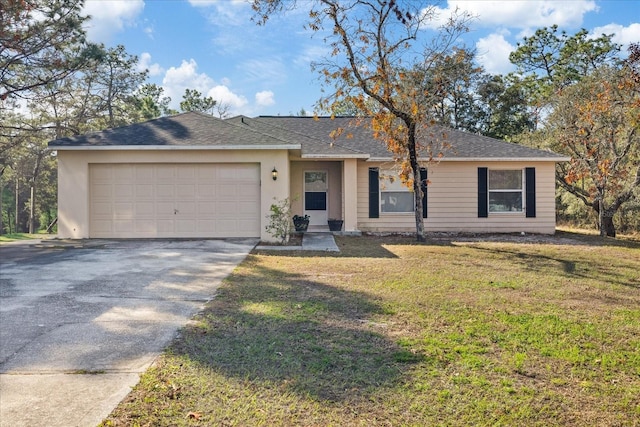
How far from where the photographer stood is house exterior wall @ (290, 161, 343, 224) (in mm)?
15805

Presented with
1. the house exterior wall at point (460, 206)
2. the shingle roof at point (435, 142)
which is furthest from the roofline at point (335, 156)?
the house exterior wall at point (460, 206)

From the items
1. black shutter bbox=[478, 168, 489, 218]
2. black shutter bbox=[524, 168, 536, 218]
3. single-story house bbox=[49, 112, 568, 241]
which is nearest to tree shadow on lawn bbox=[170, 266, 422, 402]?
single-story house bbox=[49, 112, 568, 241]

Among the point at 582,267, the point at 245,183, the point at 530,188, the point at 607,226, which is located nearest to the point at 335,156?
the point at 245,183

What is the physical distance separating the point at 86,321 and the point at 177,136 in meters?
8.80

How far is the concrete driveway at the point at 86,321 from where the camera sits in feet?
9.37

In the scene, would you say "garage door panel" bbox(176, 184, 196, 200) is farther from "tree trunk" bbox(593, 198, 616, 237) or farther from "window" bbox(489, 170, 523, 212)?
"tree trunk" bbox(593, 198, 616, 237)

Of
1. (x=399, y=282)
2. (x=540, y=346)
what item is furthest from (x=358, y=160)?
(x=540, y=346)

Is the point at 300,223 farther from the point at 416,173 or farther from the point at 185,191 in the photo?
the point at 416,173

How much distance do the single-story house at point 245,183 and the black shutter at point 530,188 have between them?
36 mm

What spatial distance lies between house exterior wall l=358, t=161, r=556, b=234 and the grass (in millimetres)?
7991

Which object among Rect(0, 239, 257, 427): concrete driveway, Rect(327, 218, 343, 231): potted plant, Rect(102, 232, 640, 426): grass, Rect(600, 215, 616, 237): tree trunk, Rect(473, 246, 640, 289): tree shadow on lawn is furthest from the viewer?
Rect(600, 215, 616, 237): tree trunk

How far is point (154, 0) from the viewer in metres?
12.9

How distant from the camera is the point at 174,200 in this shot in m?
12.2

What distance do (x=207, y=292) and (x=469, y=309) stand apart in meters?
3.55
